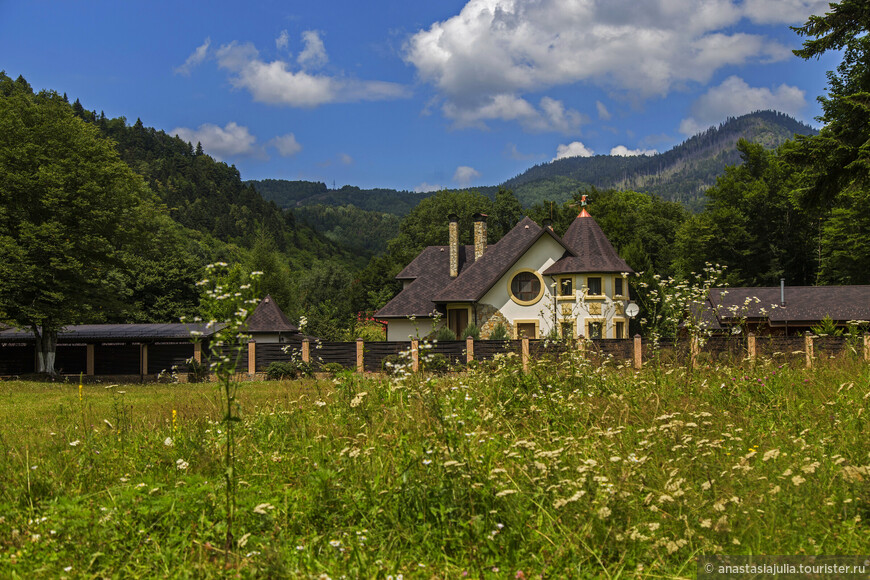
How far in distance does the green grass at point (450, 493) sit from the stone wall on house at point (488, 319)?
25387 mm

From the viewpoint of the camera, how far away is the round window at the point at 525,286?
32219 mm

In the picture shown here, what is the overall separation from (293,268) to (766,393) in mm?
98150

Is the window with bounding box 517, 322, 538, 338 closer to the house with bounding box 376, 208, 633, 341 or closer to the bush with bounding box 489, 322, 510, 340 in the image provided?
the house with bounding box 376, 208, 633, 341

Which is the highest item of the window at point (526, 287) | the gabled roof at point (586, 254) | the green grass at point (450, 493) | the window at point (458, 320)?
the gabled roof at point (586, 254)

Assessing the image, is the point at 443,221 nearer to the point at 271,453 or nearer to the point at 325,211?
the point at 271,453

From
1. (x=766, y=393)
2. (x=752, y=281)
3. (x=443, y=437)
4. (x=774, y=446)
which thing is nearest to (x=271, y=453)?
(x=443, y=437)

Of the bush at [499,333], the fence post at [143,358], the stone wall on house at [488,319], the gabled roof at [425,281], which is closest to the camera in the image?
the bush at [499,333]

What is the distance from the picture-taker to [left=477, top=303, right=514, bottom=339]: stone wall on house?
31.8m

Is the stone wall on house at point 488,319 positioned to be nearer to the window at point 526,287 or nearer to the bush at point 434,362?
the window at point 526,287

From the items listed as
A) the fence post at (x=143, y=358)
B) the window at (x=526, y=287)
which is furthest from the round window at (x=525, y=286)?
the fence post at (x=143, y=358)

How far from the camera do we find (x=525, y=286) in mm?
32375

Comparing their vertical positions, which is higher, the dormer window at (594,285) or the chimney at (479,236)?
the chimney at (479,236)

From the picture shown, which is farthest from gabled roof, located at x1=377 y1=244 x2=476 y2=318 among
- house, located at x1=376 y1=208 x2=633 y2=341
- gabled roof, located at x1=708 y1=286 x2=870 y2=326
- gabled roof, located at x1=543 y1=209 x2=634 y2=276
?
gabled roof, located at x1=708 y1=286 x2=870 y2=326

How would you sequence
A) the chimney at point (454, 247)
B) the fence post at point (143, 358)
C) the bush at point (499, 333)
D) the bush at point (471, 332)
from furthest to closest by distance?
the chimney at point (454, 247) → the fence post at point (143, 358) → the bush at point (471, 332) → the bush at point (499, 333)
